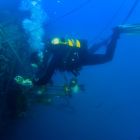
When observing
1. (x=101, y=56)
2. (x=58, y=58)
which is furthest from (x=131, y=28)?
(x=58, y=58)

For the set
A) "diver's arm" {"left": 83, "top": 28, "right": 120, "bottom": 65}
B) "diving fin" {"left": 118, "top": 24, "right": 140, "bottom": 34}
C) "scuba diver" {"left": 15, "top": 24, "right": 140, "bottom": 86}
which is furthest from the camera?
"diver's arm" {"left": 83, "top": 28, "right": 120, "bottom": 65}

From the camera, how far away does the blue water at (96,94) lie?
8422 mm

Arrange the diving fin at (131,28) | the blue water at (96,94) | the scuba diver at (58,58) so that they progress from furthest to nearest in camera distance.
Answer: the blue water at (96,94), the diving fin at (131,28), the scuba diver at (58,58)

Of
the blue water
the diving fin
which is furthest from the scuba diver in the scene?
the blue water

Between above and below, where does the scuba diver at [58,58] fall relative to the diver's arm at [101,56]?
below

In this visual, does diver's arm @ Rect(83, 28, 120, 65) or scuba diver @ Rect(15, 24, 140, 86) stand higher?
diver's arm @ Rect(83, 28, 120, 65)

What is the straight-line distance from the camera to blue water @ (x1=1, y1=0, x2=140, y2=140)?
8422 mm

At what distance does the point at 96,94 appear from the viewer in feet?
30.6

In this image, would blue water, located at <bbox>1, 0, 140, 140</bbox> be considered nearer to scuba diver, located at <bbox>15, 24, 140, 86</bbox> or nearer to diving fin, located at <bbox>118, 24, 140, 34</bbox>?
diving fin, located at <bbox>118, 24, 140, 34</bbox>

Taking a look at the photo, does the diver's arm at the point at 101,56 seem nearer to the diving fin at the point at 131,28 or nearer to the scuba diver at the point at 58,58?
the diving fin at the point at 131,28

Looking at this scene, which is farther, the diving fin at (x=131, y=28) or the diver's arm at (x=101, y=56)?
the diver's arm at (x=101, y=56)

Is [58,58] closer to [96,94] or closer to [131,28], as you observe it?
[131,28]

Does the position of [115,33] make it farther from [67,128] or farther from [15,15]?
[67,128]

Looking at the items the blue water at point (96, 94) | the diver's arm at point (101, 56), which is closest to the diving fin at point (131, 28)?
the diver's arm at point (101, 56)
